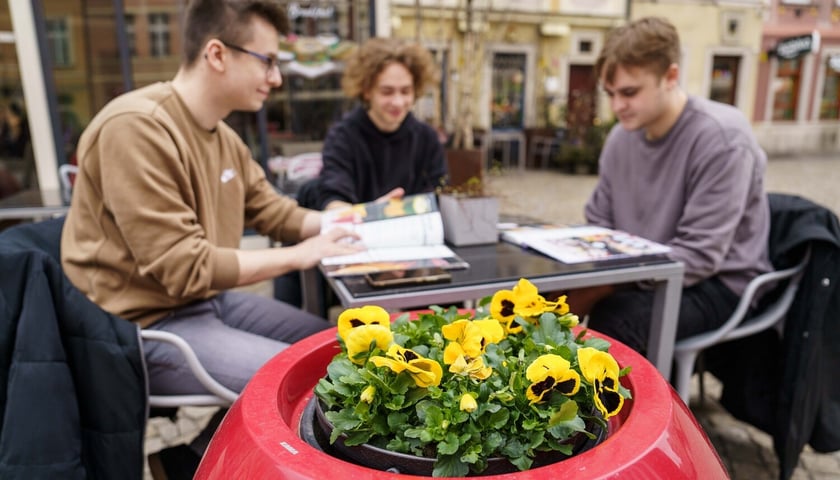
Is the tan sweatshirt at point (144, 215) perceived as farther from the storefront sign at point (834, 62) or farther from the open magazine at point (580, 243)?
the storefront sign at point (834, 62)

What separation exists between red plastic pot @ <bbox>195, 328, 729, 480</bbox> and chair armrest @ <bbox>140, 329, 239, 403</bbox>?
0.52 m

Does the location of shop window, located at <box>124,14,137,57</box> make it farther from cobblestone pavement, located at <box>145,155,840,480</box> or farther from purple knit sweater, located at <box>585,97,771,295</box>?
purple knit sweater, located at <box>585,97,771,295</box>

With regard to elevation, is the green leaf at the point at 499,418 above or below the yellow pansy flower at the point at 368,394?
below

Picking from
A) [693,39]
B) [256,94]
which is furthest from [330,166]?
[693,39]

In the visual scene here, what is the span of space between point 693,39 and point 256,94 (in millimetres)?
15776

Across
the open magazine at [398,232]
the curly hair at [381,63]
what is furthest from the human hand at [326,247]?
the curly hair at [381,63]

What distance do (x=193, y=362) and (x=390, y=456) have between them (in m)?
0.85

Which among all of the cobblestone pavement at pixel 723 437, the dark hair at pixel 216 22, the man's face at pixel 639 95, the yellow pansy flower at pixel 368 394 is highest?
the dark hair at pixel 216 22

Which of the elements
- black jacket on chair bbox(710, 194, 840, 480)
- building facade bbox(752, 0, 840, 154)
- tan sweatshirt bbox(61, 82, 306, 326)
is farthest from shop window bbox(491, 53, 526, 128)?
tan sweatshirt bbox(61, 82, 306, 326)

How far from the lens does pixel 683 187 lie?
2123mm

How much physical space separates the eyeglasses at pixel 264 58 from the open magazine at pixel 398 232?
1.67 feet

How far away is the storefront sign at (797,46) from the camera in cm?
1502

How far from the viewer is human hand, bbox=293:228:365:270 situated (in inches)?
66.9

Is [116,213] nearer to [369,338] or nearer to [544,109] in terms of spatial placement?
[369,338]
